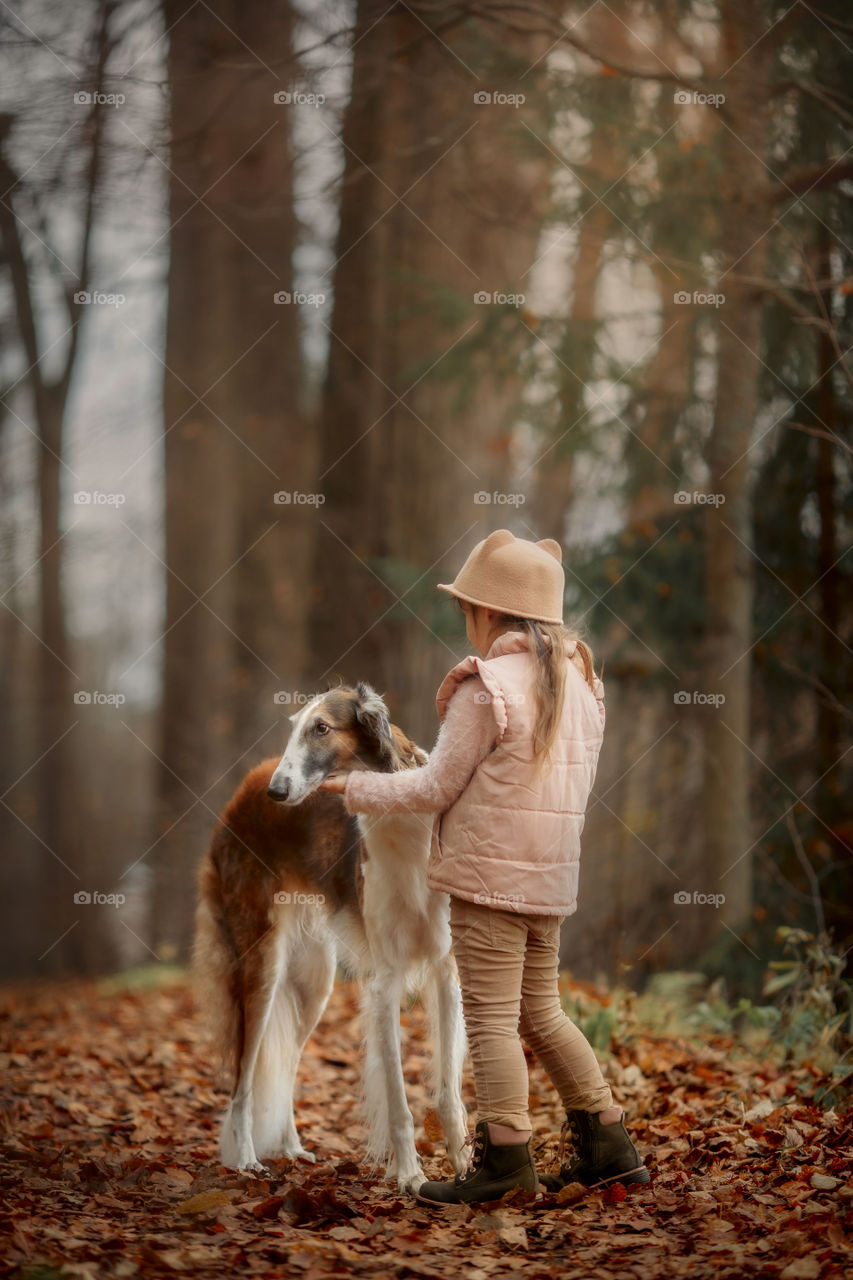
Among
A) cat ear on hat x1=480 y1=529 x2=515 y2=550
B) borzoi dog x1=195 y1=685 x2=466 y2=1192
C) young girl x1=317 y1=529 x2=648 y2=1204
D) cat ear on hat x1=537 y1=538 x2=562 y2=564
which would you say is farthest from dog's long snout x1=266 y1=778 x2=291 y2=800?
cat ear on hat x1=537 y1=538 x2=562 y2=564

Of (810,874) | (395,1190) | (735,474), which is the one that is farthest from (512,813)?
(735,474)

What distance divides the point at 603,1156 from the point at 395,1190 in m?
0.72

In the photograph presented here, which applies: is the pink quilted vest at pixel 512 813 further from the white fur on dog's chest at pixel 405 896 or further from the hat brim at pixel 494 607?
the white fur on dog's chest at pixel 405 896

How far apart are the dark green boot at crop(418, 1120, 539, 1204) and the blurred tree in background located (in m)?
1.60

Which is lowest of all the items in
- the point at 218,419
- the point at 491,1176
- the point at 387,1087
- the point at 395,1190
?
the point at 395,1190

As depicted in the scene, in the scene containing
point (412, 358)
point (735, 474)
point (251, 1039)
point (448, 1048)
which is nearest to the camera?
point (448, 1048)

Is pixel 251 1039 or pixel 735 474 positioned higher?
pixel 735 474

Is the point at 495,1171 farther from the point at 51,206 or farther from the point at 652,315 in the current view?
the point at 51,206

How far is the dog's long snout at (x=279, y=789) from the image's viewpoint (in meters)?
3.68

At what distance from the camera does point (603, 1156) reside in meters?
3.48

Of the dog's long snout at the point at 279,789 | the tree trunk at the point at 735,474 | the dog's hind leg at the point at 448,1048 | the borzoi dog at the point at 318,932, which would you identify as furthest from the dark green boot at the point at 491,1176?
the tree trunk at the point at 735,474

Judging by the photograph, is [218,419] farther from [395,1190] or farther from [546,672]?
[395,1190]

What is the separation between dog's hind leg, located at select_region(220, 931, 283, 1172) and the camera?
13.9ft

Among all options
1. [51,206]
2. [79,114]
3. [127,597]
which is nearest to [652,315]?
[79,114]
